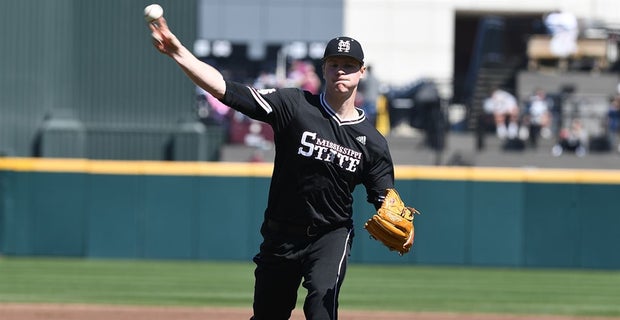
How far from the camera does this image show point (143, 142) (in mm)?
19906

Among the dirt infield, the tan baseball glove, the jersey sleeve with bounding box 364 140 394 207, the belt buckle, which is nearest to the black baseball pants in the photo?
the belt buckle

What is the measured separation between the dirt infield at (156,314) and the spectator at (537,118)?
786cm

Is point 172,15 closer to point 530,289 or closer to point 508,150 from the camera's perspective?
point 508,150

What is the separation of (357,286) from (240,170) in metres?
4.03

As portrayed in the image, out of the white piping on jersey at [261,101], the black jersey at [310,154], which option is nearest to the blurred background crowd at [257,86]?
the black jersey at [310,154]

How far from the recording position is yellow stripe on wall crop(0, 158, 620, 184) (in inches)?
680

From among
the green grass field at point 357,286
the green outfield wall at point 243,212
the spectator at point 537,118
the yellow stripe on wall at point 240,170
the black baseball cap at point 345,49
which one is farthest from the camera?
the spectator at point 537,118

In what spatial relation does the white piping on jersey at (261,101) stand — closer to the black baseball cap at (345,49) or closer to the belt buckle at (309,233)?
the black baseball cap at (345,49)

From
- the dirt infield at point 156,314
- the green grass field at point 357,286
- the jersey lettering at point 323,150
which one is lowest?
the green grass field at point 357,286

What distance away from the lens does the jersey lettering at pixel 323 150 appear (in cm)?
601

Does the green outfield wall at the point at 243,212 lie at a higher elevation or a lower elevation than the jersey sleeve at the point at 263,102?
lower

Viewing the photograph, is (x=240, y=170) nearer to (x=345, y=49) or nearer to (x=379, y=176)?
(x=379, y=176)

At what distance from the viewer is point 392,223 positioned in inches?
244

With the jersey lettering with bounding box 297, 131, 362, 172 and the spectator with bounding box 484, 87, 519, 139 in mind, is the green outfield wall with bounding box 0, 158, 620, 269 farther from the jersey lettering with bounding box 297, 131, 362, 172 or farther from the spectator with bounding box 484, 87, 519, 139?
the jersey lettering with bounding box 297, 131, 362, 172
